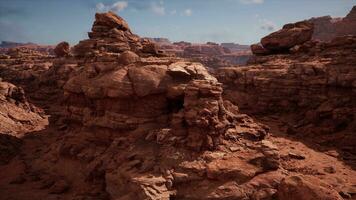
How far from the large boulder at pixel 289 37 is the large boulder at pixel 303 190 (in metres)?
23.7

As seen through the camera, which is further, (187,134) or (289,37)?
(289,37)

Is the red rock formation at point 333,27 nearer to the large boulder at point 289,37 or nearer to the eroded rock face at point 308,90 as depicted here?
the large boulder at point 289,37

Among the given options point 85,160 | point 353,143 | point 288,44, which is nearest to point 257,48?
point 288,44

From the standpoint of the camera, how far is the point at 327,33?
277 ft

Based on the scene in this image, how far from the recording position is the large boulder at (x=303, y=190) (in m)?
12.4

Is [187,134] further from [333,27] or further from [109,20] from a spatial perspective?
[333,27]

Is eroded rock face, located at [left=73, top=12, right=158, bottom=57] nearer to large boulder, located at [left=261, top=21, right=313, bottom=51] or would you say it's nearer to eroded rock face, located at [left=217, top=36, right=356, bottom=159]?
eroded rock face, located at [left=217, top=36, right=356, bottom=159]

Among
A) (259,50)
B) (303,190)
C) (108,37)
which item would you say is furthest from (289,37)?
(303,190)

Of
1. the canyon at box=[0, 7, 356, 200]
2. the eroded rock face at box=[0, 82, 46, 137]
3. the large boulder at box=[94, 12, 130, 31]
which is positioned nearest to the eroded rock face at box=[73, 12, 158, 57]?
the large boulder at box=[94, 12, 130, 31]

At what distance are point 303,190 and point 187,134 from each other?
5.31 meters

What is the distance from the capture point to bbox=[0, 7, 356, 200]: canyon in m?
13.6

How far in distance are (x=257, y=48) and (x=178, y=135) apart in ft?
78.3

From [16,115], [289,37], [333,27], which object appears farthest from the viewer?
[333,27]

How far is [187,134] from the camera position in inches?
595
